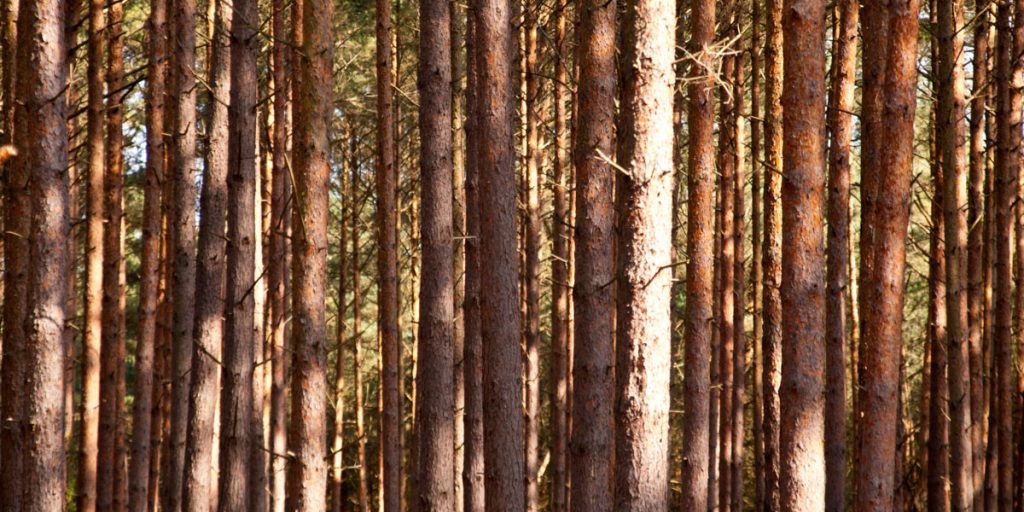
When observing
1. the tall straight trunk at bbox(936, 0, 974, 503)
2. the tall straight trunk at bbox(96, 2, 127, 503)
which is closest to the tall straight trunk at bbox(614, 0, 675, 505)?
the tall straight trunk at bbox(936, 0, 974, 503)

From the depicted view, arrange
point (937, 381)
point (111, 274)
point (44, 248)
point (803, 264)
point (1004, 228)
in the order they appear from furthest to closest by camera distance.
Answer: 1. point (1004, 228)
2. point (111, 274)
3. point (937, 381)
4. point (803, 264)
5. point (44, 248)

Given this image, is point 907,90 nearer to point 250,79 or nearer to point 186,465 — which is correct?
point 250,79

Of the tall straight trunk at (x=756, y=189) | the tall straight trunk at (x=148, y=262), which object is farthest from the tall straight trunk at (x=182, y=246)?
the tall straight trunk at (x=756, y=189)

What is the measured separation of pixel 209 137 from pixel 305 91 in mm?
1928

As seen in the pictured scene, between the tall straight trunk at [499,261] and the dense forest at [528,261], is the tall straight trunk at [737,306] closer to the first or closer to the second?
the dense forest at [528,261]

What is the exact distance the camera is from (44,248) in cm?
577

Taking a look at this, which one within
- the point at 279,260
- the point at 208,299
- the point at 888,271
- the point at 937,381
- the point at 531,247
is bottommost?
the point at 937,381

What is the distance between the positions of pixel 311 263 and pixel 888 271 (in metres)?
3.72

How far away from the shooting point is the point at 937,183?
1183cm

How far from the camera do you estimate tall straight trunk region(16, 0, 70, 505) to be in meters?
5.68

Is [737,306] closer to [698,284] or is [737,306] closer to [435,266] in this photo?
[698,284]

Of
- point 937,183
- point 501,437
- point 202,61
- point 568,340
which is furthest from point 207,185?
point 202,61

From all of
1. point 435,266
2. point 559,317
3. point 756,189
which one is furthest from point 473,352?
point 756,189

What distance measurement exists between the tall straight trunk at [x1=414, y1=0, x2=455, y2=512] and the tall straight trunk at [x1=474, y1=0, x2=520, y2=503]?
58 centimetres
